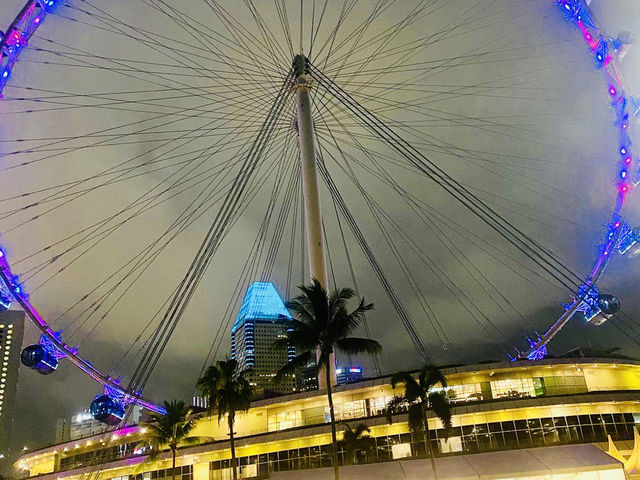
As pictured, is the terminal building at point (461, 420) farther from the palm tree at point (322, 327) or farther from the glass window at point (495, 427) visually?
the palm tree at point (322, 327)

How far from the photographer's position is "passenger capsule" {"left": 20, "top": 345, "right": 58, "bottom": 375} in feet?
152

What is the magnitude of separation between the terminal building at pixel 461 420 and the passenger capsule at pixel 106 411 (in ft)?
9.39

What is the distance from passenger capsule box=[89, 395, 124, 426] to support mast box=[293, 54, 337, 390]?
68.2 feet

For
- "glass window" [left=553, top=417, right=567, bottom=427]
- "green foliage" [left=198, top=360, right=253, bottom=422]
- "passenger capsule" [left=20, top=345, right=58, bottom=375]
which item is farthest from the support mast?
"passenger capsule" [left=20, top=345, right=58, bottom=375]

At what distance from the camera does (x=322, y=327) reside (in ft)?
115

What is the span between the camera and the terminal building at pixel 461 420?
45.9 m

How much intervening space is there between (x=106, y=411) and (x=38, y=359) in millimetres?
9237

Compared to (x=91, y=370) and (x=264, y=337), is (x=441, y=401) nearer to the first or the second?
(x=91, y=370)

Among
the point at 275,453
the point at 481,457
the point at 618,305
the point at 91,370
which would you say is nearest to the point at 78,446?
the point at 91,370

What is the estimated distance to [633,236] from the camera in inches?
1993

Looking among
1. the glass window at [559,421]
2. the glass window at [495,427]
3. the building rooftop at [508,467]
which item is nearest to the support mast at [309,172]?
the building rooftop at [508,467]

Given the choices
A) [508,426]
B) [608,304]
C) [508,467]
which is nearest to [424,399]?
[508,467]

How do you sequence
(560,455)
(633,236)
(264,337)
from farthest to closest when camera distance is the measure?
(264,337) < (633,236) < (560,455)

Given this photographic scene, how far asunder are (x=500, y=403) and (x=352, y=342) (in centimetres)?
1738
